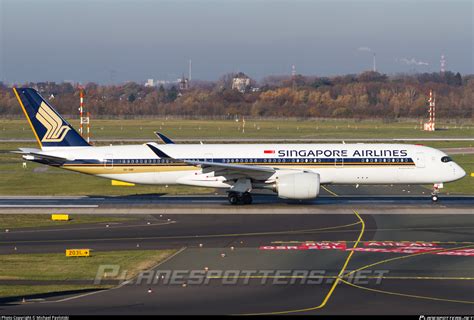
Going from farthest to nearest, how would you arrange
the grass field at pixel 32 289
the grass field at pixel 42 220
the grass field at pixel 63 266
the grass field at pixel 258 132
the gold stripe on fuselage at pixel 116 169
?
the grass field at pixel 258 132
the gold stripe on fuselage at pixel 116 169
the grass field at pixel 42 220
the grass field at pixel 63 266
the grass field at pixel 32 289

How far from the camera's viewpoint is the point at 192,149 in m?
48.6

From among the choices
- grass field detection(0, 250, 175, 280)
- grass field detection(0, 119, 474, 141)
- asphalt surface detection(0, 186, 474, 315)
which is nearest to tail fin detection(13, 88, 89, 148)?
asphalt surface detection(0, 186, 474, 315)

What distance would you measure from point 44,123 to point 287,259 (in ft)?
77.1

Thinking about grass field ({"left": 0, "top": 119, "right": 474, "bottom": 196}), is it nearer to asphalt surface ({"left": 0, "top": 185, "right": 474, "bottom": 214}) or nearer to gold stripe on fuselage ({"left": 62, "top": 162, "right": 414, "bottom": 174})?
asphalt surface ({"left": 0, "top": 185, "right": 474, "bottom": 214})

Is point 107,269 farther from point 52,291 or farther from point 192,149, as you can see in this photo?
point 192,149

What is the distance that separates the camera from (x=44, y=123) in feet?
159

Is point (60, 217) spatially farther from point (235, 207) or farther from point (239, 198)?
point (239, 198)

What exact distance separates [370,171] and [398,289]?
72.3 ft

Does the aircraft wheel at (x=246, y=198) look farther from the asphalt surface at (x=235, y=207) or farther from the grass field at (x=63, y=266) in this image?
the grass field at (x=63, y=266)

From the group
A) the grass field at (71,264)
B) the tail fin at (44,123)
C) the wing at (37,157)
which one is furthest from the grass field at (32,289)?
the tail fin at (44,123)

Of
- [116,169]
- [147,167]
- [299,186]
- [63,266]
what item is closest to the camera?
[63,266]

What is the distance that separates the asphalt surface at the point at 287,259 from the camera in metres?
23.6

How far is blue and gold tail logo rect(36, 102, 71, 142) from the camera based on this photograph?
4859 cm

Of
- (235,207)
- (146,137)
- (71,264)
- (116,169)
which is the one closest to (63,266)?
(71,264)
